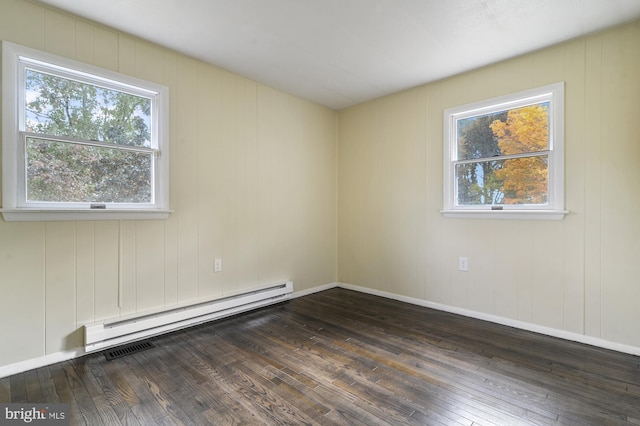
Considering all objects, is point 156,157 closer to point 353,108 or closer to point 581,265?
point 353,108

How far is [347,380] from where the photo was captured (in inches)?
79.0

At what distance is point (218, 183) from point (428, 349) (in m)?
2.47

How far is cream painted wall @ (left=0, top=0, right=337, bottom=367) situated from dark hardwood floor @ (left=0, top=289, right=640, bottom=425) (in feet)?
1.29

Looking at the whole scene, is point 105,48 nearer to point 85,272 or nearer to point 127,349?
point 85,272

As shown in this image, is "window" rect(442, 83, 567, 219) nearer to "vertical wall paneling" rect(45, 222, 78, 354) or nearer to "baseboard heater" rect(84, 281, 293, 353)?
"baseboard heater" rect(84, 281, 293, 353)

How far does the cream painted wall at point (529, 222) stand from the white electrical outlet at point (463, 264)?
0.05m

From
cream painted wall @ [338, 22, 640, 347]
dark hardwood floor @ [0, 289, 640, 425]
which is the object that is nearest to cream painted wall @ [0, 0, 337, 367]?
dark hardwood floor @ [0, 289, 640, 425]

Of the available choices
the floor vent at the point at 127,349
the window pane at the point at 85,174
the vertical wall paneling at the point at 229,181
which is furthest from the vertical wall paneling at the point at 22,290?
the vertical wall paneling at the point at 229,181

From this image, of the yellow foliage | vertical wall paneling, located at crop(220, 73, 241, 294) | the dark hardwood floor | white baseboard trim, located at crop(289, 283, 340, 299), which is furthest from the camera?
white baseboard trim, located at crop(289, 283, 340, 299)

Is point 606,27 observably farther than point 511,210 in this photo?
No

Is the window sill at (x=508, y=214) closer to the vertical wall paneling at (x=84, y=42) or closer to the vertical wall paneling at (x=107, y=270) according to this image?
the vertical wall paneling at (x=107, y=270)

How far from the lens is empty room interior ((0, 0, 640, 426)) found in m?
1.97

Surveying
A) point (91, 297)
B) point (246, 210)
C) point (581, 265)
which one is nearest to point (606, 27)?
point (581, 265)

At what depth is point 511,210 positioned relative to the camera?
2914 millimetres
